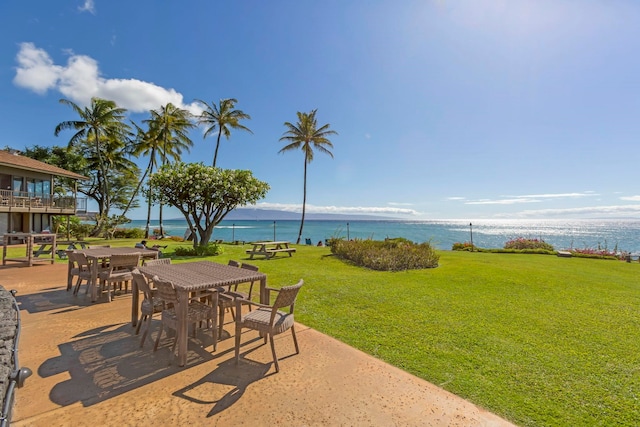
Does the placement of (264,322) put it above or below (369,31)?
below

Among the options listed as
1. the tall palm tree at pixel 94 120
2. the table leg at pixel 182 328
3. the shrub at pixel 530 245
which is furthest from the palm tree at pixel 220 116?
the shrub at pixel 530 245

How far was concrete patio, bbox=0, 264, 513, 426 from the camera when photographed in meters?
2.38

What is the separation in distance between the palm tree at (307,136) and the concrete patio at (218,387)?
2148 centimetres

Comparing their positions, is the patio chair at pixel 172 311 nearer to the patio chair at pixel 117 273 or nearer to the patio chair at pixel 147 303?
the patio chair at pixel 147 303

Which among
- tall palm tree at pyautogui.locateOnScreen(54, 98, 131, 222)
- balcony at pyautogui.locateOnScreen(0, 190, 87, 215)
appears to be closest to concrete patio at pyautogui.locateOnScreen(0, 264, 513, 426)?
balcony at pyautogui.locateOnScreen(0, 190, 87, 215)

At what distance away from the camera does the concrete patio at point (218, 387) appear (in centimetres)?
238

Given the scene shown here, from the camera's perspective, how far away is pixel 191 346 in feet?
12.3

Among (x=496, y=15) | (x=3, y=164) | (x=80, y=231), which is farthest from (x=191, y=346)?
(x=80, y=231)

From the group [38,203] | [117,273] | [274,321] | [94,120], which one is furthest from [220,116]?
[274,321]

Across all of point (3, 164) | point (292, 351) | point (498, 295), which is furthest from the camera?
point (3, 164)

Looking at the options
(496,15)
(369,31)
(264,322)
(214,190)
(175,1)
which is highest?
(175,1)

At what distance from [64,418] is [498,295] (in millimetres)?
7535

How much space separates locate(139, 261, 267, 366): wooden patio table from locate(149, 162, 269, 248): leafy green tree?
8.83 m

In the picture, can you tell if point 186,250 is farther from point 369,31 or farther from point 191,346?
point 369,31
